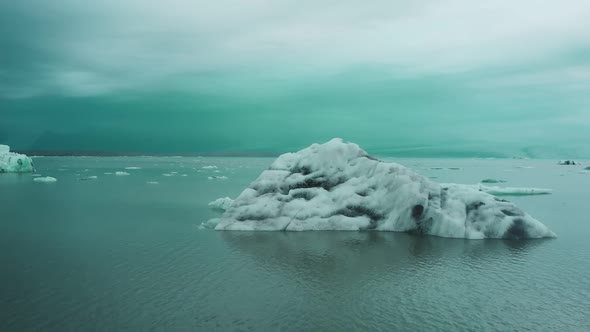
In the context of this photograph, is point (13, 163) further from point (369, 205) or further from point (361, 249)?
point (361, 249)

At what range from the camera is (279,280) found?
15781 millimetres

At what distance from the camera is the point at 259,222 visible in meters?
24.9

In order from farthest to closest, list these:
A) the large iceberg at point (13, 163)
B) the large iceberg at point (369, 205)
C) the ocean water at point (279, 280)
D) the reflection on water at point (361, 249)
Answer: the large iceberg at point (13, 163) < the large iceberg at point (369, 205) < the reflection on water at point (361, 249) < the ocean water at point (279, 280)

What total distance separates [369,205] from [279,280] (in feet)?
37.7

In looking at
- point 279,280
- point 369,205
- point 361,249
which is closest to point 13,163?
point 369,205

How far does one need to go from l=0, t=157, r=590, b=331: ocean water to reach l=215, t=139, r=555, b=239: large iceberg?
114cm

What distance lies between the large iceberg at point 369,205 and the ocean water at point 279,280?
1139 millimetres

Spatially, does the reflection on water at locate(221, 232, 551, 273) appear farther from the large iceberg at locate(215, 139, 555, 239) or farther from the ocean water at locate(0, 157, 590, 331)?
the large iceberg at locate(215, 139, 555, 239)

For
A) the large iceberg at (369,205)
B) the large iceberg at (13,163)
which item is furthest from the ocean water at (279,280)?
the large iceberg at (13,163)

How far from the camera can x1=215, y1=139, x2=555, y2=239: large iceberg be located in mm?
23828

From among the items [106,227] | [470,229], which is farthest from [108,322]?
[470,229]

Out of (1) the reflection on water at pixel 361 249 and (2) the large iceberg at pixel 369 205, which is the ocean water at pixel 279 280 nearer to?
(1) the reflection on water at pixel 361 249

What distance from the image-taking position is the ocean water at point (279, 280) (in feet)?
39.8

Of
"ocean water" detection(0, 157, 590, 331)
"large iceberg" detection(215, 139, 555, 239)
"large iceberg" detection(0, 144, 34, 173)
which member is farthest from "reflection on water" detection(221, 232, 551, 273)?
"large iceberg" detection(0, 144, 34, 173)
